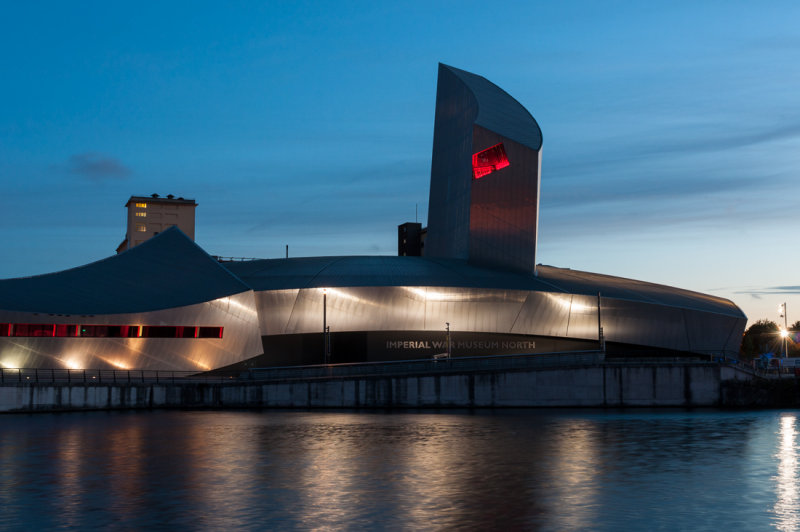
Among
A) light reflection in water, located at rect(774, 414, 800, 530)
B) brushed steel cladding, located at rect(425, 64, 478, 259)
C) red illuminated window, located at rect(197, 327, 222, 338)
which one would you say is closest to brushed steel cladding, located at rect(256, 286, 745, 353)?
red illuminated window, located at rect(197, 327, 222, 338)

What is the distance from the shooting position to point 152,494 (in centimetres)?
2081

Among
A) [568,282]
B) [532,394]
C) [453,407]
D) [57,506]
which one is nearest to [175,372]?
[453,407]

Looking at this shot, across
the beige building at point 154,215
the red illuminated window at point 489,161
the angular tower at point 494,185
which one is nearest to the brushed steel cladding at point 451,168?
the angular tower at point 494,185

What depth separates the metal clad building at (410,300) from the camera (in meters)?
56.7

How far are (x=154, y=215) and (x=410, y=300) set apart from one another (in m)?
133

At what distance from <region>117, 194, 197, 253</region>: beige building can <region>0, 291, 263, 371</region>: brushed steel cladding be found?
130584mm

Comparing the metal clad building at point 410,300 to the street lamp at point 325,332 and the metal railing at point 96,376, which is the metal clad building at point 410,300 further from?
the metal railing at point 96,376

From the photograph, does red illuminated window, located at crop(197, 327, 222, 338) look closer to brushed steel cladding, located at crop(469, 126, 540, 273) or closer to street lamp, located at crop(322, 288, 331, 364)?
street lamp, located at crop(322, 288, 331, 364)

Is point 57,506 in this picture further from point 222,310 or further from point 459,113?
point 459,113

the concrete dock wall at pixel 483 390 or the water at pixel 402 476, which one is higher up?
the concrete dock wall at pixel 483 390

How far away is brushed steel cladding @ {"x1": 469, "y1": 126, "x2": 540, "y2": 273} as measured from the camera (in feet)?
259

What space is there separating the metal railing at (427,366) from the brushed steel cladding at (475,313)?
37.0ft

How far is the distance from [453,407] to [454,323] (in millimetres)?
15808

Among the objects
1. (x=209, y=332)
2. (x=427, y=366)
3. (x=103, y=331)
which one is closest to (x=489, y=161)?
(x=427, y=366)
